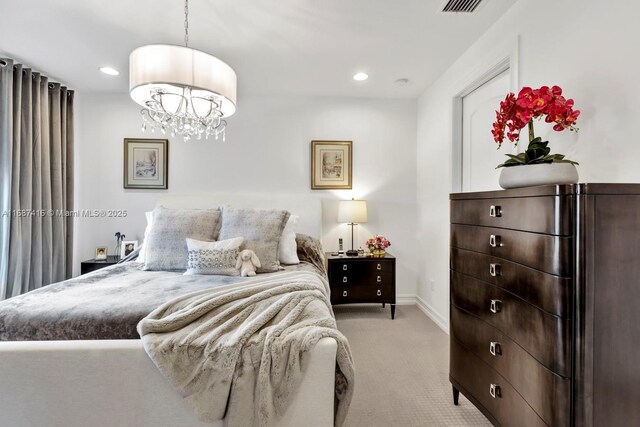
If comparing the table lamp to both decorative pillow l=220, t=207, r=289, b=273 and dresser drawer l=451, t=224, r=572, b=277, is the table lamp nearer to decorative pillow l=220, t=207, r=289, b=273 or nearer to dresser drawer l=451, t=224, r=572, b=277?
decorative pillow l=220, t=207, r=289, b=273

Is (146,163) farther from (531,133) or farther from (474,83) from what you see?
(531,133)

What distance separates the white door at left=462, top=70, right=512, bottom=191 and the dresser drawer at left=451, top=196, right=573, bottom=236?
928 mm

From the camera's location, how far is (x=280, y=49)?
266 cm

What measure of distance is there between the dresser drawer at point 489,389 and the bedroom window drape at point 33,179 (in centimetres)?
363

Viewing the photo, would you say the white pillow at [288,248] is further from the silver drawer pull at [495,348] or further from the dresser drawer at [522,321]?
the silver drawer pull at [495,348]

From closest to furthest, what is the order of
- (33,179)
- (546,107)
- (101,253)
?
(546,107)
(33,179)
(101,253)

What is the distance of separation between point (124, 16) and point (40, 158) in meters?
1.78

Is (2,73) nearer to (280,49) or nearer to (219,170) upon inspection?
(219,170)

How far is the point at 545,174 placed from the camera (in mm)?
1327

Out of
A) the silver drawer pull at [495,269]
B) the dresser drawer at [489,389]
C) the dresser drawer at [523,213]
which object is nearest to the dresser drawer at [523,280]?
the silver drawer pull at [495,269]

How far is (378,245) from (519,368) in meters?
2.23

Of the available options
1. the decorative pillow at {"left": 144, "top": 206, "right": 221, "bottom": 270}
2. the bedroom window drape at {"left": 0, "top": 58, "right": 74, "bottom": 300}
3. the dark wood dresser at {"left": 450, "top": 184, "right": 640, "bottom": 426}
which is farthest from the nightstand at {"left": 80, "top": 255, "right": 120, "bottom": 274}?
the dark wood dresser at {"left": 450, "top": 184, "right": 640, "bottom": 426}

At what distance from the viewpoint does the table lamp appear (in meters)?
3.53

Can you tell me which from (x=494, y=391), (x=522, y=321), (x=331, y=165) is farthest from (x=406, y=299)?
(x=522, y=321)
